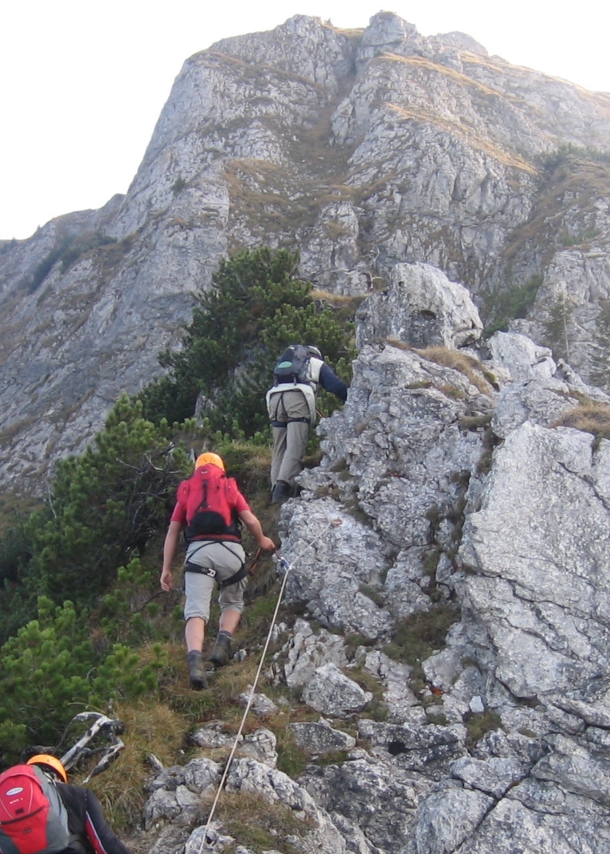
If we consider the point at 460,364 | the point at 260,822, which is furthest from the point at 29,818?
the point at 460,364

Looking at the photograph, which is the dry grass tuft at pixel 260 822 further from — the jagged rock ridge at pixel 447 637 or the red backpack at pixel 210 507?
the red backpack at pixel 210 507

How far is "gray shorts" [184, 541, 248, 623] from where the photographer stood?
6613 millimetres

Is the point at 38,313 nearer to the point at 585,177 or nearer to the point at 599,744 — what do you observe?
the point at 585,177

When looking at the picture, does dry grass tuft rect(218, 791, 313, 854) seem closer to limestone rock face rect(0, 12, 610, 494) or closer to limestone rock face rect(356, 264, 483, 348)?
limestone rock face rect(356, 264, 483, 348)

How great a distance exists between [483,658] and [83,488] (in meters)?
6.72

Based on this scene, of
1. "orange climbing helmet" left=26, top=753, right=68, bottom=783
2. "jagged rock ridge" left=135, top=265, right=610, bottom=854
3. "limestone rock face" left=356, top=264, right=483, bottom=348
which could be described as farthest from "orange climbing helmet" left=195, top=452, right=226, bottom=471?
"limestone rock face" left=356, top=264, right=483, bottom=348

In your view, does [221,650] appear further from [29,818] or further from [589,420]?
[589,420]

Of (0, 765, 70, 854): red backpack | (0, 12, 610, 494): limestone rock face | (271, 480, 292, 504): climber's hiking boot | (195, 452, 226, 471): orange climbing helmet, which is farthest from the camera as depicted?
(0, 12, 610, 494): limestone rock face

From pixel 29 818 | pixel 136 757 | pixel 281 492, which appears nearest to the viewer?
pixel 29 818

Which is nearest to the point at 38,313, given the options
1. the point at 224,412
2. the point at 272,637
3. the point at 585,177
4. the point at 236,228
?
the point at 236,228

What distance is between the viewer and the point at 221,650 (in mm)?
6664

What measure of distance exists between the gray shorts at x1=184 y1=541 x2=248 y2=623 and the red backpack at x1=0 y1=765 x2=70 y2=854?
295 cm

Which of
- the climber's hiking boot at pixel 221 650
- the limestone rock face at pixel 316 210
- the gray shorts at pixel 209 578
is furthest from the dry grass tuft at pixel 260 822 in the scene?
the limestone rock face at pixel 316 210

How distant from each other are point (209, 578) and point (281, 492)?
9.99ft
